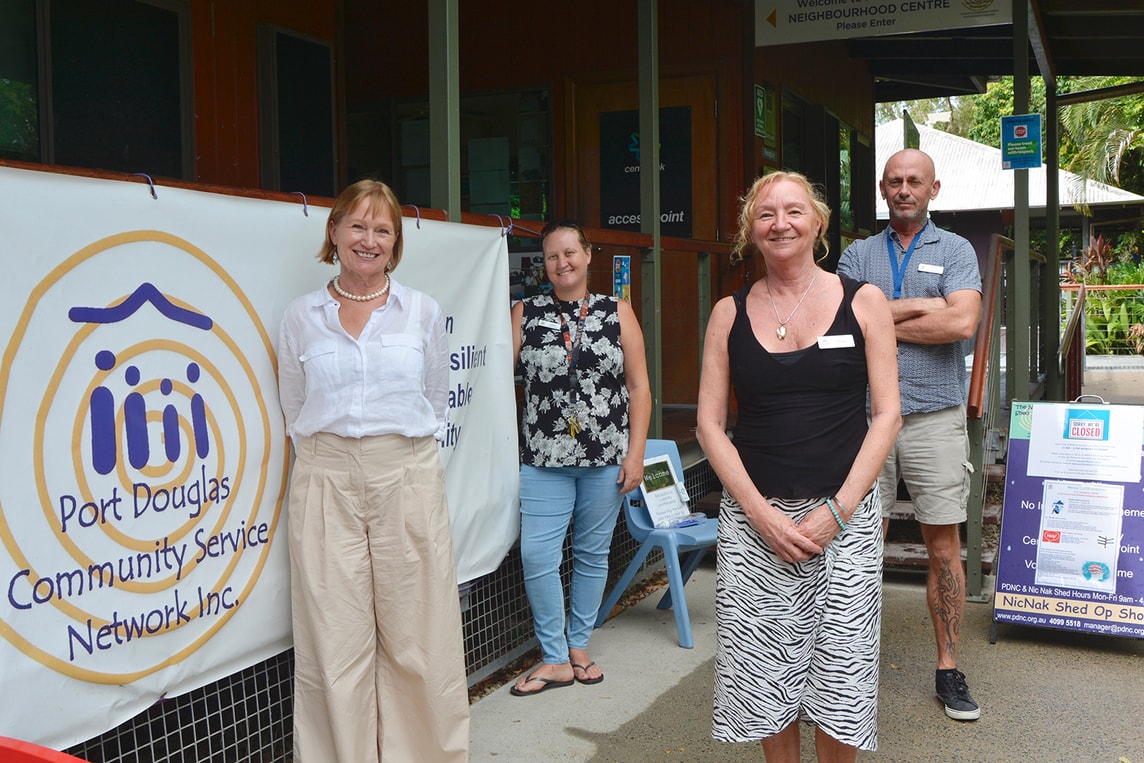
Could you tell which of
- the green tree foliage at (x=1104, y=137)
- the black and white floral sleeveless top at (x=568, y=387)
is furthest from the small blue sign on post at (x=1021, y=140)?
the green tree foliage at (x=1104, y=137)

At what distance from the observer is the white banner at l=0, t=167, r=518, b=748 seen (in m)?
2.34

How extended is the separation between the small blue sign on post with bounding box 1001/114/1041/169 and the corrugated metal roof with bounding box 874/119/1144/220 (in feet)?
46.2

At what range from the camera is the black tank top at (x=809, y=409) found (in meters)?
2.78

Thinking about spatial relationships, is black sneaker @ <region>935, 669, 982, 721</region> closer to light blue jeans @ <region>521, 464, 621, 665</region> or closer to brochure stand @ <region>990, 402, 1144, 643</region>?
brochure stand @ <region>990, 402, 1144, 643</region>

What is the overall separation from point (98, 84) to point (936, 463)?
15.0ft

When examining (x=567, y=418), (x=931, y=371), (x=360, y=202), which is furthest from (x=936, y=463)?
(x=360, y=202)

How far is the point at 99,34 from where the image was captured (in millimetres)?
5828

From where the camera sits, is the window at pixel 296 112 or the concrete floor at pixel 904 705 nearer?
the concrete floor at pixel 904 705

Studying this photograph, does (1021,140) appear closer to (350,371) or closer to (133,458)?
(350,371)

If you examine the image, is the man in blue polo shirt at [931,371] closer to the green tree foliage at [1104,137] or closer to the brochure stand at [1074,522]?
the brochure stand at [1074,522]

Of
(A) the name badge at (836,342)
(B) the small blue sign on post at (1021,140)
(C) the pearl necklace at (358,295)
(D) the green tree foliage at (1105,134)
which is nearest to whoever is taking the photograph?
(A) the name badge at (836,342)

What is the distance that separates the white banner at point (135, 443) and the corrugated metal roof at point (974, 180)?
61.5ft

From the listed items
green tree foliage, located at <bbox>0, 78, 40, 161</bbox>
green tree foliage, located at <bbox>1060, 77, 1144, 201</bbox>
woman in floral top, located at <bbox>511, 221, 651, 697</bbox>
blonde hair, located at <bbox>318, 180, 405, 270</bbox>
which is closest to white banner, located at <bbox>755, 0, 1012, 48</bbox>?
woman in floral top, located at <bbox>511, 221, 651, 697</bbox>

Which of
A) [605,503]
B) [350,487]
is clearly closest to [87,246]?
[350,487]
